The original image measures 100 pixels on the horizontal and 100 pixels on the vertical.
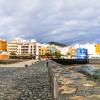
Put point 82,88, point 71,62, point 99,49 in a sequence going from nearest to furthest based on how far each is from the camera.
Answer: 1. point 82,88
2. point 71,62
3. point 99,49

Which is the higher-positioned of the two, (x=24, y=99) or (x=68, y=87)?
(x=68, y=87)

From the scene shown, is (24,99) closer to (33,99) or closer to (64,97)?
(33,99)

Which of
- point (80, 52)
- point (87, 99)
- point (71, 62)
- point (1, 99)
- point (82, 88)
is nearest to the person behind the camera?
point (87, 99)

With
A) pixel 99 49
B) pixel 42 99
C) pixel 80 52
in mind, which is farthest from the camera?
pixel 99 49

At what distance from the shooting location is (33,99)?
11.7m

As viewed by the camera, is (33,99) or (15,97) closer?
(33,99)

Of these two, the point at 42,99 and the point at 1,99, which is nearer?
the point at 42,99

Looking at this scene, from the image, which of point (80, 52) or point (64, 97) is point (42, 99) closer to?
point (64, 97)

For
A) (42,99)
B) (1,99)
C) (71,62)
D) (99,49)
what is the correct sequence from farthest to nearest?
(99,49)
(71,62)
(1,99)
(42,99)

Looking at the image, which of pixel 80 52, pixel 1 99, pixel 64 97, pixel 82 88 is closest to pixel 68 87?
pixel 82 88

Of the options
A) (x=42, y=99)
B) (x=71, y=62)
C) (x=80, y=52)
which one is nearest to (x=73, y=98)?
(x=42, y=99)

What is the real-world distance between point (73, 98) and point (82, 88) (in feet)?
3.81

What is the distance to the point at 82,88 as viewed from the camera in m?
6.96

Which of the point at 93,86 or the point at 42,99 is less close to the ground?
the point at 93,86
